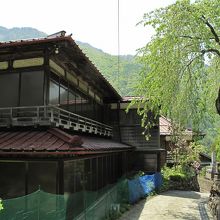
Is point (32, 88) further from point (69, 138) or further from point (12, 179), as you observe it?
point (12, 179)

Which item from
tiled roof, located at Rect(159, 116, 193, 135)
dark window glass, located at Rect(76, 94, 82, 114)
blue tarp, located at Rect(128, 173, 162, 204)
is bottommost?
blue tarp, located at Rect(128, 173, 162, 204)

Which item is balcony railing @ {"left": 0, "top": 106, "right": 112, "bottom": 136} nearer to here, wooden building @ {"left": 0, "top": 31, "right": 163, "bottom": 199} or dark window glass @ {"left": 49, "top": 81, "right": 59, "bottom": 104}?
wooden building @ {"left": 0, "top": 31, "right": 163, "bottom": 199}

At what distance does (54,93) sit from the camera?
48.5 ft

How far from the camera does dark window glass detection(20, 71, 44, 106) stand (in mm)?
13856

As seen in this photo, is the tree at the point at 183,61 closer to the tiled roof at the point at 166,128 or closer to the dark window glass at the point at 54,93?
the dark window glass at the point at 54,93

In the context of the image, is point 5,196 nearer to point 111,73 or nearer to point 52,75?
point 52,75

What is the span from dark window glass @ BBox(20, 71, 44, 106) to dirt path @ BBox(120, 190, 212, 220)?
273 inches

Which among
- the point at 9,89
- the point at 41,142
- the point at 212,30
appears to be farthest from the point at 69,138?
the point at 212,30

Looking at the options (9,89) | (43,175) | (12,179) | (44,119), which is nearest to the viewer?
(43,175)

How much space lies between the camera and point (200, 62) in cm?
1382

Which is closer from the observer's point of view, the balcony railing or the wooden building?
the wooden building

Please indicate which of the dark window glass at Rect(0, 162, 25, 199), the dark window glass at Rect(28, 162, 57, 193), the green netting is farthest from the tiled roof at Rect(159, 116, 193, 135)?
the dark window glass at Rect(0, 162, 25, 199)

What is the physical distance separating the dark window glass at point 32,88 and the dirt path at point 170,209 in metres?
6.92

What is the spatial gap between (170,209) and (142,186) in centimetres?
355
